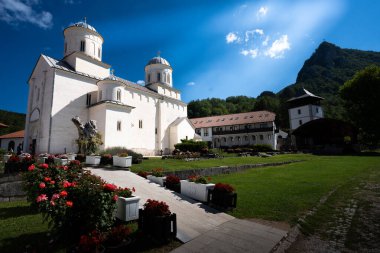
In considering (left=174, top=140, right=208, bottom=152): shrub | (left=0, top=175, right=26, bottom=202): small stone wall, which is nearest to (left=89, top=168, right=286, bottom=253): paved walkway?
(left=0, top=175, right=26, bottom=202): small stone wall

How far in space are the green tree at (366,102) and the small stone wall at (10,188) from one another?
46.4m

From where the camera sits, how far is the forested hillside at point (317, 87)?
74938mm

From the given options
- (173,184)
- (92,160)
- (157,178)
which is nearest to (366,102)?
(173,184)

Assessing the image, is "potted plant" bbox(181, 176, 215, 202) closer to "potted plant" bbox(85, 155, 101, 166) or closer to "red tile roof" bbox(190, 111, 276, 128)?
"potted plant" bbox(85, 155, 101, 166)

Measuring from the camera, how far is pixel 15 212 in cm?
725

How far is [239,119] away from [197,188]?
47653mm

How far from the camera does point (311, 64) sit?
119375mm

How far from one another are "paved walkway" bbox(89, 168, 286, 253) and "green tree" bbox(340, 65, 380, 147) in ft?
135

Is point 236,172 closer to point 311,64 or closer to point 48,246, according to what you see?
point 48,246

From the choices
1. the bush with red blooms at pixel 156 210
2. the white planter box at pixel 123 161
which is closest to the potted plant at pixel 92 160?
the white planter box at pixel 123 161

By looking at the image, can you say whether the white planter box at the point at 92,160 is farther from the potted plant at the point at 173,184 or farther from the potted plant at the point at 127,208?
the potted plant at the point at 127,208

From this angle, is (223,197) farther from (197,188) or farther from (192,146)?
(192,146)

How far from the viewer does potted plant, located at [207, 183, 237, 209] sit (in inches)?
307

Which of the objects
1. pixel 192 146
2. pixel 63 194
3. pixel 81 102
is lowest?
pixel 63 194
